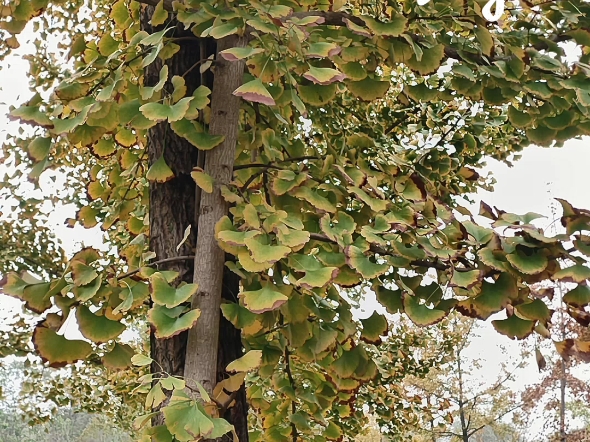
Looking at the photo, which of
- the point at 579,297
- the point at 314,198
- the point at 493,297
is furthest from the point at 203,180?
the point at 579,297

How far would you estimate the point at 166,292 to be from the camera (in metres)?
0.98

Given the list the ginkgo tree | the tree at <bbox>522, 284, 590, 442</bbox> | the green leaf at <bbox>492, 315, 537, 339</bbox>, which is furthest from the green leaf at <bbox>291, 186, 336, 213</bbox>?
the tree at <bbox>522, 284, 590, 442</bbox>

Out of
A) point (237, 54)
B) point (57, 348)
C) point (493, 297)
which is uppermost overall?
point (237, 54)

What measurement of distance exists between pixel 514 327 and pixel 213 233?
544 mm

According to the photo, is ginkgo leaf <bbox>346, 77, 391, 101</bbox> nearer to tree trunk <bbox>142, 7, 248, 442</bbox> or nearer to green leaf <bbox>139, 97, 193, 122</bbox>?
tree trunk <bbox>142, 7, 248, 442</bbox>

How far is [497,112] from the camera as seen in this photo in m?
2.46

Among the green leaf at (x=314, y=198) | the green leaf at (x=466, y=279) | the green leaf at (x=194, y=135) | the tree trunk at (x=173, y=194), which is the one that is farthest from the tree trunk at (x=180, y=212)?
the green leaf at (x=466, y=279)

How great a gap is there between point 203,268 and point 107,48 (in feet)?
1.80

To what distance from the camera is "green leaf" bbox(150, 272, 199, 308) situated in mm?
952

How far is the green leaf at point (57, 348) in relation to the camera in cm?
101

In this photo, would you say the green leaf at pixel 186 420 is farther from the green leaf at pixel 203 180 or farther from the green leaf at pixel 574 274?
the green leaf at pixel 574 274

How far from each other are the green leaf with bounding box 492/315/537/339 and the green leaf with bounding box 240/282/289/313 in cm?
38

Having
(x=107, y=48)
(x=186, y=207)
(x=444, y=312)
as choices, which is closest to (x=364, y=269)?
(x=444, y=312)

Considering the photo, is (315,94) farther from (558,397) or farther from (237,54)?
(558,397)
